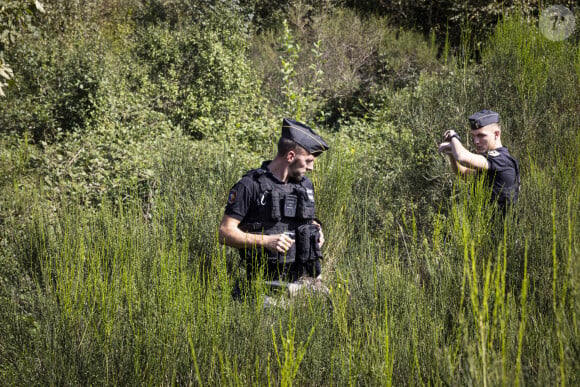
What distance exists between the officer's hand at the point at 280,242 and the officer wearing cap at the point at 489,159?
1284mm

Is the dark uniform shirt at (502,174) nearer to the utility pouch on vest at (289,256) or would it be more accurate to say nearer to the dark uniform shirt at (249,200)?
the dark uniform shirt at (249,200)

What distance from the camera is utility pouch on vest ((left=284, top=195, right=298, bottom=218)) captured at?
361 centimetres

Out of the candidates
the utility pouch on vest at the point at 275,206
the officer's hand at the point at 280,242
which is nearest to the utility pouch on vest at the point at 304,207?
the utility pouch on vest at the point at 275,206

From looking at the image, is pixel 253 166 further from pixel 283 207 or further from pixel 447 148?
pixel 447 148

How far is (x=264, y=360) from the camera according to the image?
2.46 m

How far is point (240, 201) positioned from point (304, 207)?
45 centimetres

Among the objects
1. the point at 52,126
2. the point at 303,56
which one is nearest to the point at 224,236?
the point at 52,126

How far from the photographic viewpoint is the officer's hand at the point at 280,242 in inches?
132

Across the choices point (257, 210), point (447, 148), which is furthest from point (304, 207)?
point (447, 148)

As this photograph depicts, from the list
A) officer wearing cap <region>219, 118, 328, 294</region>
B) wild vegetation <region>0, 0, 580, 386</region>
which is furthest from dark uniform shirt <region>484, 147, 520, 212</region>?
officer wearing cap <region>219, 118, 328, 294</region>

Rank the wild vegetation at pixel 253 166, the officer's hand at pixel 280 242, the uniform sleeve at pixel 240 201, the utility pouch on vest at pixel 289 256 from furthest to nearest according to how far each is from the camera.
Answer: the utility pouch on vest at pixel 289 256 < the uniform sleeve at pixel 240 201 < the officer's hand at pixel 280 242 < the wild vegetation at pixel 253 166

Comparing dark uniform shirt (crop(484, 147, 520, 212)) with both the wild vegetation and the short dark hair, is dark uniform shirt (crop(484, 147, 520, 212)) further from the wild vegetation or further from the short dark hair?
the short dark hair

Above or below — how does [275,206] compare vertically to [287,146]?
below

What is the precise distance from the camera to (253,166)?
6227mm
